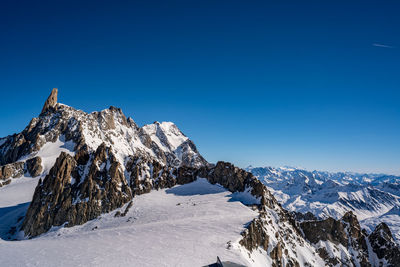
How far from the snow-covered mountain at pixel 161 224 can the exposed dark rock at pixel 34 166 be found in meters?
27.3

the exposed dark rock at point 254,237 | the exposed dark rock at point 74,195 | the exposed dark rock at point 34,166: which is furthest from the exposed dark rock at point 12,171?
the exposed dark rock at point 254,237

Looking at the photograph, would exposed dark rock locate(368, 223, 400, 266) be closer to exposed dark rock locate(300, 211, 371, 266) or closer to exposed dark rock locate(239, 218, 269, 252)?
exposed dark rock locate(300, 211, 371, 266)

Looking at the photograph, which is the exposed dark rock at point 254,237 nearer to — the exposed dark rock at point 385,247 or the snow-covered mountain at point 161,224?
the snow-covered mountain at point 161,224

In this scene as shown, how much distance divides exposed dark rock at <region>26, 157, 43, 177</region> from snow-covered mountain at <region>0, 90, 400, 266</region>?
27.3m

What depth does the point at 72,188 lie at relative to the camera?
86812mm

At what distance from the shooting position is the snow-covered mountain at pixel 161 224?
48188mm

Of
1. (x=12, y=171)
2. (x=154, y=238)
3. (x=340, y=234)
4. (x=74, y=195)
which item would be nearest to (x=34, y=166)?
(x=12, y=171)

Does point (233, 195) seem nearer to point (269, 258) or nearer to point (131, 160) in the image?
point (269, 258)

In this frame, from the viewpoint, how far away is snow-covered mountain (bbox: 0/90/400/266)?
48188mm

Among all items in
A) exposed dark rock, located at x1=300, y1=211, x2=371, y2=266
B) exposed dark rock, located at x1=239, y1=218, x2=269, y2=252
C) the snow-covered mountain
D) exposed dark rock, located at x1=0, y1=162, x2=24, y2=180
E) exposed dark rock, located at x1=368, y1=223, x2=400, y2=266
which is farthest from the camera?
exposed dark rock, located at x1=0, y1=162, x2=24, y2=180

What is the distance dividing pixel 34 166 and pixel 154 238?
13917 cm

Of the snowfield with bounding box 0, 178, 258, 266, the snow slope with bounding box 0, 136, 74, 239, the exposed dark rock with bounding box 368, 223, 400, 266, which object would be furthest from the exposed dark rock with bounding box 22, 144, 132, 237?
the exposed dark rock with bounding box 368, 223, 400, 266

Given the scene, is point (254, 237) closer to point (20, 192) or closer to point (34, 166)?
point (20, 192)

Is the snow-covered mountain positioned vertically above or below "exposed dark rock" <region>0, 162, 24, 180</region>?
below
